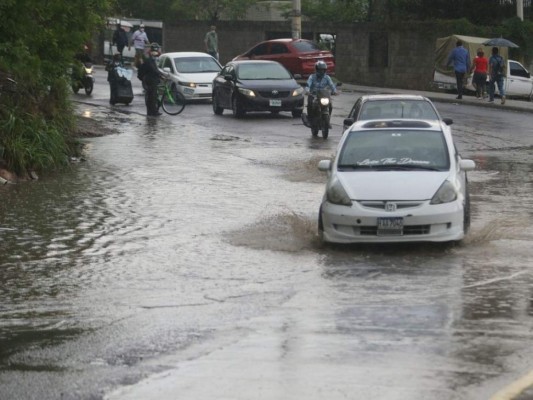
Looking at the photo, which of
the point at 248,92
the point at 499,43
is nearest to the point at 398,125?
A: the point at 248,92

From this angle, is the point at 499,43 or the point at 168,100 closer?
the point at 168,100

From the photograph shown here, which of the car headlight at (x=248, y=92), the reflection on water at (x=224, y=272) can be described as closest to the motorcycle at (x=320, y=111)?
the car headlight at (x=248, y=92)

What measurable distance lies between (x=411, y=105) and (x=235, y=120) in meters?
11.9

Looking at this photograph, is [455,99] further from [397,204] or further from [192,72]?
[397,204]

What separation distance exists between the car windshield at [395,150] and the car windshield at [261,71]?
18.2m

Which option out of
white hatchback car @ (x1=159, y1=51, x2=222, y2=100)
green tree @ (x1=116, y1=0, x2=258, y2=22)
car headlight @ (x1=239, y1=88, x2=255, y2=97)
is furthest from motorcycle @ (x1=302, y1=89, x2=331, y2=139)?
green tree @ (x1=116, y1=0, x2=258, y2=22)

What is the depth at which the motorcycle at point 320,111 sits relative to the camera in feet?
92.6

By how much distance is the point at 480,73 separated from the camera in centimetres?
4156

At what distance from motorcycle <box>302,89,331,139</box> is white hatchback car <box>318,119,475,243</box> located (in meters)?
12.3

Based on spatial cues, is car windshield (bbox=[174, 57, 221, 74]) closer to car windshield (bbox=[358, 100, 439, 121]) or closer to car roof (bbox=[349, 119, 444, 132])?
car windshield (bbox=[358, 100, 439, 121])

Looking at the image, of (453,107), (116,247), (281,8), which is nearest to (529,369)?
(116,247)

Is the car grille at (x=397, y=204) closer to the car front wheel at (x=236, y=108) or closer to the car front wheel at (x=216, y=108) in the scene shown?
the car front wheel at (x=236, y=108)

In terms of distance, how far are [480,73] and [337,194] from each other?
1092 inches

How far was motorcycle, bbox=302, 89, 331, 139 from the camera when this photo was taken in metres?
28.2
